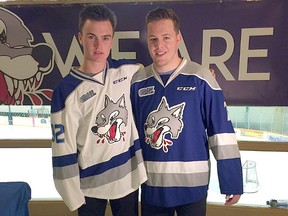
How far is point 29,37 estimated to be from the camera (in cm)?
185

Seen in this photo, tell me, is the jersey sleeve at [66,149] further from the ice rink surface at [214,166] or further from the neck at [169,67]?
the ice rink surface at [214,166]

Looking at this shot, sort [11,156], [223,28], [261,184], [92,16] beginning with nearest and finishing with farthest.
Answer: [92,16]
[223,28]
[261,184]
[11,156]

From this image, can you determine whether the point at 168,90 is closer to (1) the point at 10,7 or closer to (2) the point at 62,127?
(2) the point at 62,127

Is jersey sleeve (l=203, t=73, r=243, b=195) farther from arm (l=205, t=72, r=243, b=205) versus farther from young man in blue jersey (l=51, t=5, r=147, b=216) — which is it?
young man in blue jersey (l=51, t=5, r=147, b=216)

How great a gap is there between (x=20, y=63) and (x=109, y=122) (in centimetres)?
84

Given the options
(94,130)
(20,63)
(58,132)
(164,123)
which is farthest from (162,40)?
(20,63)

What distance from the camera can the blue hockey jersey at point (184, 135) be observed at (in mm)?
1346

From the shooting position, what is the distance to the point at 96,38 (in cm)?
134

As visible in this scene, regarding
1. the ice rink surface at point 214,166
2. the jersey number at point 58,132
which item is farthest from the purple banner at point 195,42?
the jersey number at point 58,132

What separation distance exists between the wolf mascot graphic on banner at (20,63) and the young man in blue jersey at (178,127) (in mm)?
769

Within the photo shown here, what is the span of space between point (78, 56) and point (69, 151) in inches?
26.3

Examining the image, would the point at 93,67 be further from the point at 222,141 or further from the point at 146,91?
the point at 222,141

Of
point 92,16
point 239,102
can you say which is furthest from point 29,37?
point 239,102

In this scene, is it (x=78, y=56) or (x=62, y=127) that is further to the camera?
(x=78, y=56)
